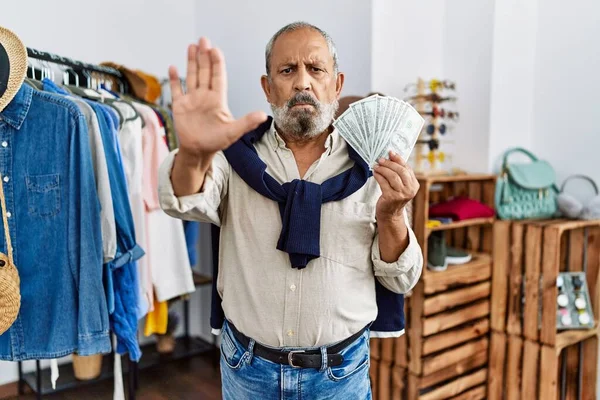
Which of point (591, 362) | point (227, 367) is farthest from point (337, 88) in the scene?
point (591, 362)

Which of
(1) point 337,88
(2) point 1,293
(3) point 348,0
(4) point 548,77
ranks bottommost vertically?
(2) point 1,293

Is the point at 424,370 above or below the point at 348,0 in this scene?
below

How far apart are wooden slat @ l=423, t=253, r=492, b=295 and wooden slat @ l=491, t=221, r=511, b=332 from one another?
1.8 inches

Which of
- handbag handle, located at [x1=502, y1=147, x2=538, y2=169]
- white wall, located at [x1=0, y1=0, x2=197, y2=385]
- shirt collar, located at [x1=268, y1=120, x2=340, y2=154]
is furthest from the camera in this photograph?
white wall, located at [x1=0, y1=0, x2=197, y2=385]

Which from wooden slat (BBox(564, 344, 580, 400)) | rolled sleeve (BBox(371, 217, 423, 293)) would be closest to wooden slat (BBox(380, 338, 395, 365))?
wooden slat (BBox(564, 344, 580, 400))

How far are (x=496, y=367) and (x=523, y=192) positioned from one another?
0.94 m

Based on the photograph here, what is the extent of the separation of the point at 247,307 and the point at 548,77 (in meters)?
2.37

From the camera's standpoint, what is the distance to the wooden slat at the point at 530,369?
2420 millimetres

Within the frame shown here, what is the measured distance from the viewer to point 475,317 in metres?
2.54

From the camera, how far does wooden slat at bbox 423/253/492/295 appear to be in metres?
2.30

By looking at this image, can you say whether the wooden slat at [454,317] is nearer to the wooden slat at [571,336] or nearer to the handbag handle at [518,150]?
the wooden slat at [571,336]

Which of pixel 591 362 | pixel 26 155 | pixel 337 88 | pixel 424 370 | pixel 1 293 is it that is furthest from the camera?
pixel 591 362

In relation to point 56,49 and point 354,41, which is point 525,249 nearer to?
point 354,41

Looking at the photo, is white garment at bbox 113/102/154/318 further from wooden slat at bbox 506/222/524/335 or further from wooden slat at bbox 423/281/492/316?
wooden slat at bbox 506/222/524/335
